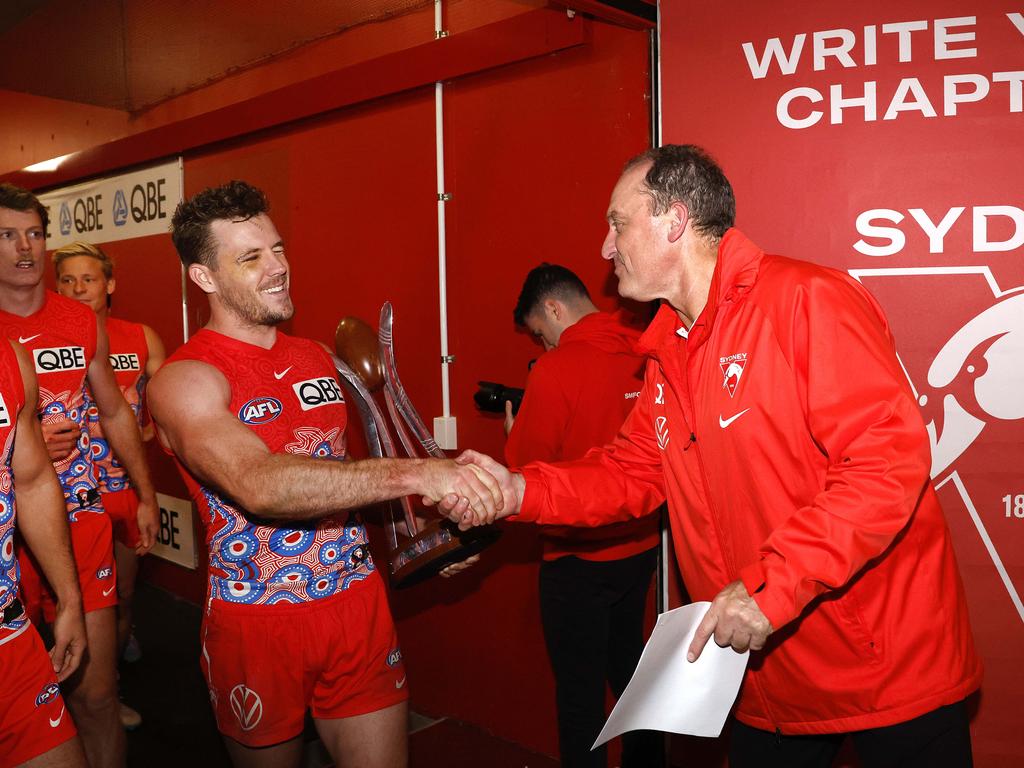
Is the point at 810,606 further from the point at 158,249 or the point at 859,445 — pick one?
the point at 158,249

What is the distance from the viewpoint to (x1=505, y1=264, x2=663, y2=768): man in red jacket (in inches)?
110

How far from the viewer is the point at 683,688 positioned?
1.60 meters

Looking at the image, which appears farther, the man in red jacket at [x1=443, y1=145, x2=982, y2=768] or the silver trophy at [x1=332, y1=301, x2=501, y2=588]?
the silver trophy at [x1=332, y1=301, x2=501, y2=588]

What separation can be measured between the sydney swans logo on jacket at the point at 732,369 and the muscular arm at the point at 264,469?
666 mm

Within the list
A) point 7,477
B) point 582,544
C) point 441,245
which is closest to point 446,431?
point 441,245

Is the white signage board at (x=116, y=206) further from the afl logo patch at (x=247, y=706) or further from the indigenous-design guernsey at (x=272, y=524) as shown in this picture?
the afl logo patch at (x=247, y=706)

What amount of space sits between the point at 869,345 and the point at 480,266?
6.84ft

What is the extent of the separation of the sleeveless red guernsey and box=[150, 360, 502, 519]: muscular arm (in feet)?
1.03

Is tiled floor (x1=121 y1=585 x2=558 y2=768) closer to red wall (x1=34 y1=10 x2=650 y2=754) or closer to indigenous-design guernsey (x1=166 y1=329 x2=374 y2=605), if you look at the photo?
red wall (x1=34 y1=10 x2=650 y2=754)

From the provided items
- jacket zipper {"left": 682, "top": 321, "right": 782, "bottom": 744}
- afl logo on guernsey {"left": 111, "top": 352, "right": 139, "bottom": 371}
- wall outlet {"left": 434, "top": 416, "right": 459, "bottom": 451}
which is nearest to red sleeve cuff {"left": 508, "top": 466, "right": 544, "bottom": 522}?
jacket zipper {"left": 682, "top": 321, "right": 782, "bottom": 744}

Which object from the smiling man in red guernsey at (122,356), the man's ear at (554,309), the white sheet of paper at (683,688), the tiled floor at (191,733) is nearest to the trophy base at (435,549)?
the white sheet of paper at (683,688)

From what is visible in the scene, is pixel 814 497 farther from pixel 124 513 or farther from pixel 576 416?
pixel 124 513

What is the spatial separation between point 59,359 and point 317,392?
126 centimetres

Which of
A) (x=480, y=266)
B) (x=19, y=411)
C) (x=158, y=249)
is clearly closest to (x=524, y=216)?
(x=480, y=266)
